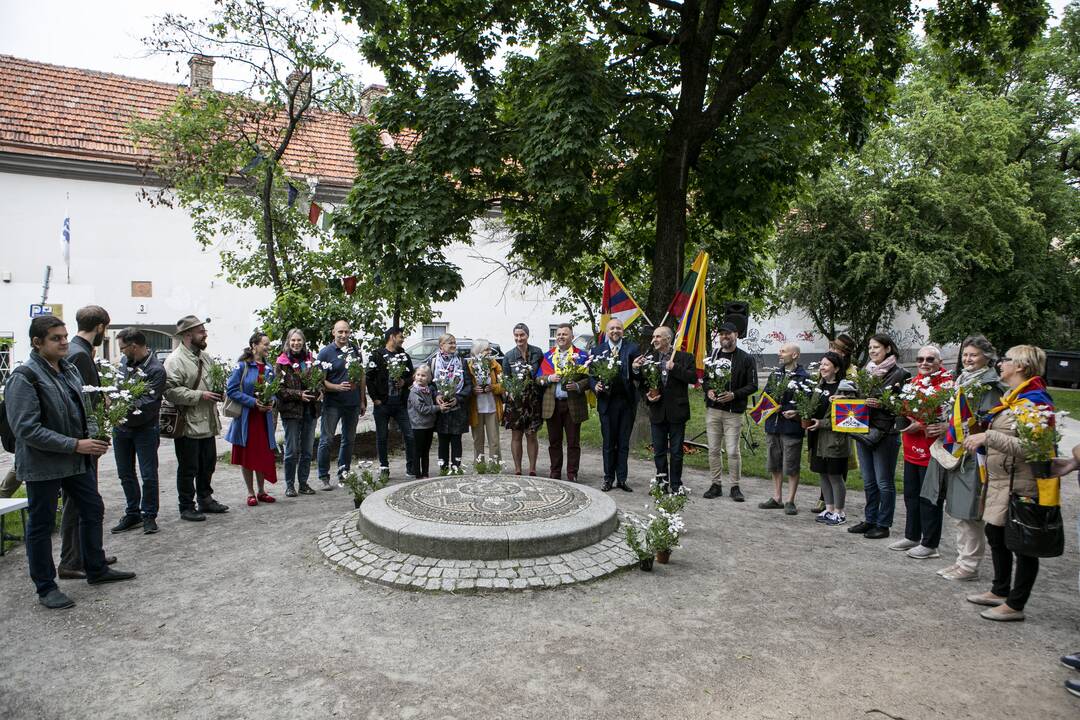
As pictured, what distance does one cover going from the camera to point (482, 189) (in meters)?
11.7

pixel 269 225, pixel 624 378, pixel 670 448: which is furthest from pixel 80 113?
pixel 670 448

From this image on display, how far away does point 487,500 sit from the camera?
6.40 meters

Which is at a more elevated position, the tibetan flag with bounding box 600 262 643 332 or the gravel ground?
the tibetan flag with bounding box 600 262 643 332

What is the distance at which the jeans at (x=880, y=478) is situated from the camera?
21.6 ft

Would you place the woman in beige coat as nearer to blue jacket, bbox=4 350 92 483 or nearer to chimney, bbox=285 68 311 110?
blue jacket, bbox=4 350 92 483

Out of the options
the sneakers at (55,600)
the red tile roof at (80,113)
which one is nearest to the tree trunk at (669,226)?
the sneakers at (55,600)

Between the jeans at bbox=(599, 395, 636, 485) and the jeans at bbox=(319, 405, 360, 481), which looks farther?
the jeans at bbox=(319, 405, 360, 481)

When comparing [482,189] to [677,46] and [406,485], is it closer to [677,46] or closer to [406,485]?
[677,46]

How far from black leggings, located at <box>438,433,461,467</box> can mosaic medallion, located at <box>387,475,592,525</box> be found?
1.26m

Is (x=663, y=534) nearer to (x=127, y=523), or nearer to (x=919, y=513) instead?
(x=919, y=513)

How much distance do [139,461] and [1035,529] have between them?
24.8 ft

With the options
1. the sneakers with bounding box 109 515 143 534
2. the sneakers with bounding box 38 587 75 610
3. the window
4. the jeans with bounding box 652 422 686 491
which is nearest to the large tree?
the jeans with bounding box 652 422 686 491

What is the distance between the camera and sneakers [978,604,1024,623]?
4.74 meters

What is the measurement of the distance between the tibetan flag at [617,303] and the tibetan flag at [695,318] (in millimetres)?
791
